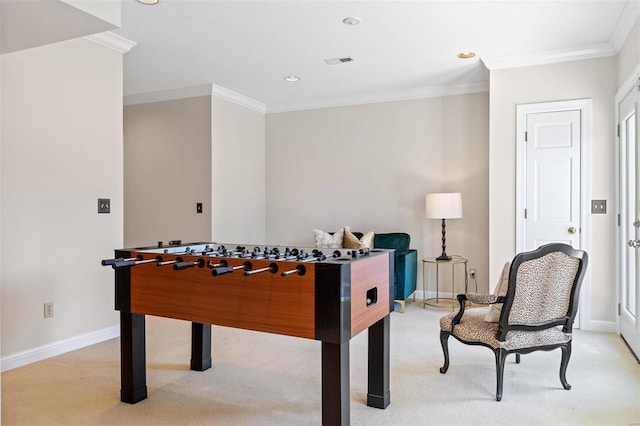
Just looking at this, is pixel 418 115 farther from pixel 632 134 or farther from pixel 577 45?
pixel 632 134

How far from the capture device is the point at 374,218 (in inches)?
220

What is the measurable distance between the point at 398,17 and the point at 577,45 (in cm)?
175

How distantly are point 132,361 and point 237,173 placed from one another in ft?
11.4

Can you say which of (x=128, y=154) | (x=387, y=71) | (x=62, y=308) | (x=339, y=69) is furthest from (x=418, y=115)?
(x=62, y=308)

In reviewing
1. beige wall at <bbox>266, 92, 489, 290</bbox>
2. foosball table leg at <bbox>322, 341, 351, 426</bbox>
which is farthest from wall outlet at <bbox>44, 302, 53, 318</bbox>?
beige wall at <bbox>266, 92, 489, 290</bbox>

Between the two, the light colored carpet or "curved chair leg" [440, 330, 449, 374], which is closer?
the light colored carpet

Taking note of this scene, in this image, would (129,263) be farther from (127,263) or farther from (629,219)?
(629,219)

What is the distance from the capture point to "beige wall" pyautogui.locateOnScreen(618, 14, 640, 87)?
10.3ft

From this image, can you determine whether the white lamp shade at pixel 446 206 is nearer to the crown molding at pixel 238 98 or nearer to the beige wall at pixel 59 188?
Result: the crown molding at pixel 238 98

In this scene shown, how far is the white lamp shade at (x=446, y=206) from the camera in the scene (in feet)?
15.5

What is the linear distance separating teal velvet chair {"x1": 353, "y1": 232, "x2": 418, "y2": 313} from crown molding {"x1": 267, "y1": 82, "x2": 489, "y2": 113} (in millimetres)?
1679

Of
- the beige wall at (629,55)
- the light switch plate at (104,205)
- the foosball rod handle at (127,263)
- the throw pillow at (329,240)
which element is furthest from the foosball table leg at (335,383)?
the throw pillow at (329,240)

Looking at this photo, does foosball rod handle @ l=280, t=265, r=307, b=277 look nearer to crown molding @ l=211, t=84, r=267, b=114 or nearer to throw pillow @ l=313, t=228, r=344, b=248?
throw pillow @ l=313, t=228, r=344, b=248

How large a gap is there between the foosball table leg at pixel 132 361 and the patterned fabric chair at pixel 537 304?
6.25ft
